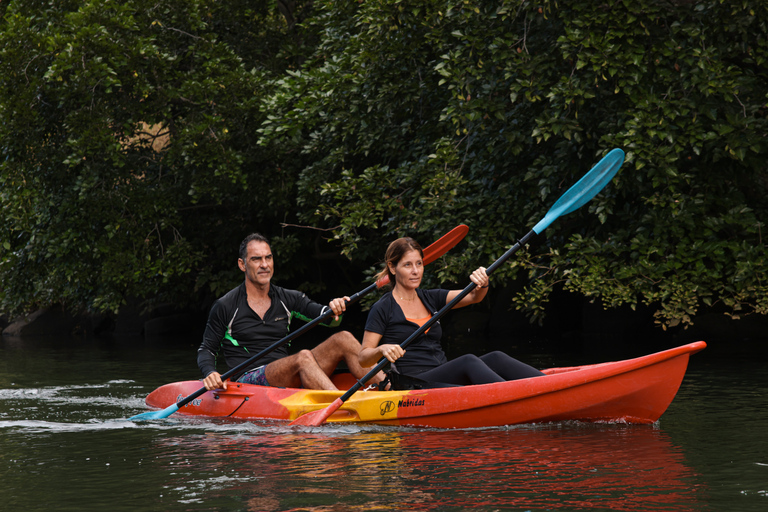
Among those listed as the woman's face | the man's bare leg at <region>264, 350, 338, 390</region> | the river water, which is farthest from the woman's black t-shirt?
the man's bare leg at <region>264, 350, 338, 390</region>

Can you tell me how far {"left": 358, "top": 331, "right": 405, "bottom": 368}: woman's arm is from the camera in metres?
5.23

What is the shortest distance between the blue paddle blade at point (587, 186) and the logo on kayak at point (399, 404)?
5.57 feet

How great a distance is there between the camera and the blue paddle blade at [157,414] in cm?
616

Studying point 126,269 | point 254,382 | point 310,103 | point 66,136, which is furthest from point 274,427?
point 66,136

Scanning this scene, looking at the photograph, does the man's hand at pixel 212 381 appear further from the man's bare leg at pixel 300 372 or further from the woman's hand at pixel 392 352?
the woman's hand at pixel 392 352

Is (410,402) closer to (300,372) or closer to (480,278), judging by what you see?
(480,278)

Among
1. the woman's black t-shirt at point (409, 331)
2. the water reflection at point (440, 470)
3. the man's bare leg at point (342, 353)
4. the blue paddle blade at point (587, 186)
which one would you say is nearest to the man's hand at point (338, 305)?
the man's bare leg at point (342, 353)

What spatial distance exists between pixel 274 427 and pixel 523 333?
9479mm

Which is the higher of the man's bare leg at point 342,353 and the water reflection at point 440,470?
the man's bare leg at point 342,353

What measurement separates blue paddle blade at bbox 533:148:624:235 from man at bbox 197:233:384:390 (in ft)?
5.66

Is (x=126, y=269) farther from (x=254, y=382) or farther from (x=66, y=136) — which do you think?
(x=254, y=382)

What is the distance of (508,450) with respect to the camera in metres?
4.65

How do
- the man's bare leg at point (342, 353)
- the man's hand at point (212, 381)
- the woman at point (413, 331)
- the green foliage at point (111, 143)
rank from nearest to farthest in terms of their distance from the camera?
the woman at point (413, 331), the man's hand at point (212, 381), the man's bare leg at point (342, 353), the green foliage at point (111, 143)

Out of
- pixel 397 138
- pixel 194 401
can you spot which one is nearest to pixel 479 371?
pixel 194 401
